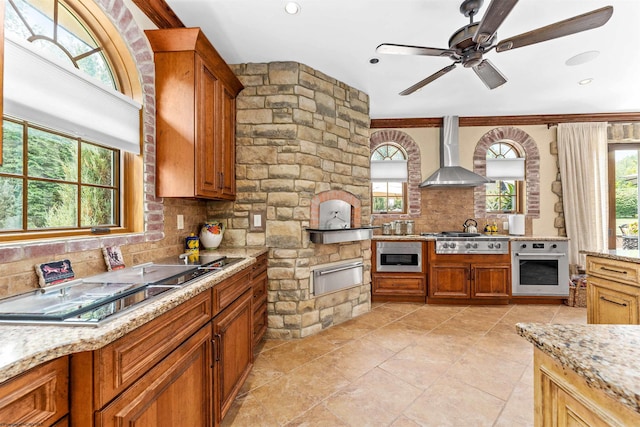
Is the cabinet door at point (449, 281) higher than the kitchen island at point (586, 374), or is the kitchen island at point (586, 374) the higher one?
the kitchen island at point (586, 374)

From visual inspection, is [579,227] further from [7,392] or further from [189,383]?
[7,392]

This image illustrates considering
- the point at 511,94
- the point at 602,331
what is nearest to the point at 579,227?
the point at 511,94

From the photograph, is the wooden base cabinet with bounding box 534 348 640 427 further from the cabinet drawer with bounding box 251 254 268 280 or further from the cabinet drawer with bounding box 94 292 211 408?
the cabinet drawer with bounding box 251 254 268 280

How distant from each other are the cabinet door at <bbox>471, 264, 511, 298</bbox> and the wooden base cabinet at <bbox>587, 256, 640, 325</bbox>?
1512 mm

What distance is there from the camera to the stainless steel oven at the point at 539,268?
369 centimetres

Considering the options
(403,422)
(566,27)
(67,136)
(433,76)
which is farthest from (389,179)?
(67,136)

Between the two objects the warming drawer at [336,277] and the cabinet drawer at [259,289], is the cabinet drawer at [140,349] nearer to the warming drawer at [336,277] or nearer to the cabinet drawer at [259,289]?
the cabinet drawer at [259,289]

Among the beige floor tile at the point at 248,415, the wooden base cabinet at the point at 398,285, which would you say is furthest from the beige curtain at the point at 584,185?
the beige floor tile at the point at 248,415

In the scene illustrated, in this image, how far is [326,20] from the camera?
2.21 metres

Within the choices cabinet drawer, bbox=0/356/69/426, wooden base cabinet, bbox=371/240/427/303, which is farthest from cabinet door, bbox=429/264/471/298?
cabinet drawer, bbox=0/356/69/426

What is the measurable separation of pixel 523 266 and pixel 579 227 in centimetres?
129

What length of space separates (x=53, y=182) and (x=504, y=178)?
17.2ft

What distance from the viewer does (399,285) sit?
3871 millimetres

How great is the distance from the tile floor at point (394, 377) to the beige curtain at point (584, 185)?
1.80 m
